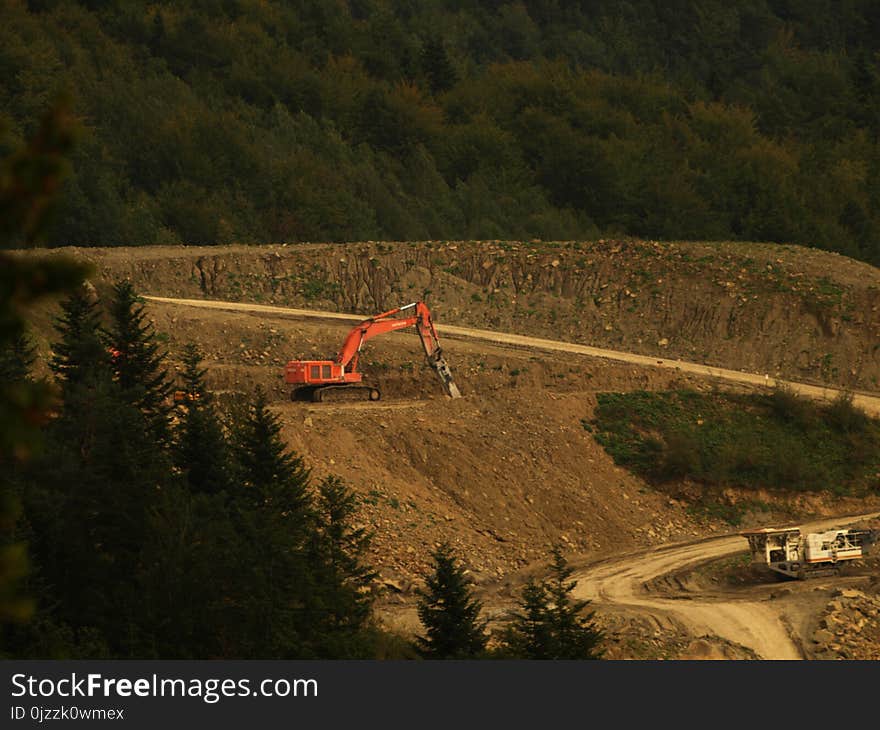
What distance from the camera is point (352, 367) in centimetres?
5059

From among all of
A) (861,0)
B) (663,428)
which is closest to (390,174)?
(663,428)

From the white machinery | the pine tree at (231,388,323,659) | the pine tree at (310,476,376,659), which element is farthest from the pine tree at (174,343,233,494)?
the white machinery

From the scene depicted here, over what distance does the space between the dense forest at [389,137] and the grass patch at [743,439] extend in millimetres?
28516

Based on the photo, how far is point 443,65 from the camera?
346 ft

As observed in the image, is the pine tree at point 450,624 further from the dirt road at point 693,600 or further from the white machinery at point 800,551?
the white machinery at point 800,551

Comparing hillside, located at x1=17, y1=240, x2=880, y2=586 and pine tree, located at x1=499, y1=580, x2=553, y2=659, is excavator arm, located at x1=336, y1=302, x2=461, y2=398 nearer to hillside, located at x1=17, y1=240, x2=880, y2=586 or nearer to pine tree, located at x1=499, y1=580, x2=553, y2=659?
hillside, located at x1=17, y1=240, x2=880, y2=586

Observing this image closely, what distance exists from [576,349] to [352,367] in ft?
43.9

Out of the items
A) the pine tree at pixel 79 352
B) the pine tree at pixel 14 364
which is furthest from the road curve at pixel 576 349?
the pine tree at pixel 14 364

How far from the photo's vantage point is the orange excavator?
163ft

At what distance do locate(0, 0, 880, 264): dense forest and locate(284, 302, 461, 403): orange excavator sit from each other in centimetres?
2361

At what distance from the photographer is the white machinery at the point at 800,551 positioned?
41312 millimetres

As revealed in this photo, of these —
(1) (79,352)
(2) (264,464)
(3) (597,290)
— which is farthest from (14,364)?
(3) (597,290)

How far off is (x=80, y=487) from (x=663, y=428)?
26713 mm

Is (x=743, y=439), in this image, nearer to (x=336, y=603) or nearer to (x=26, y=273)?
(x=336, y=603)
